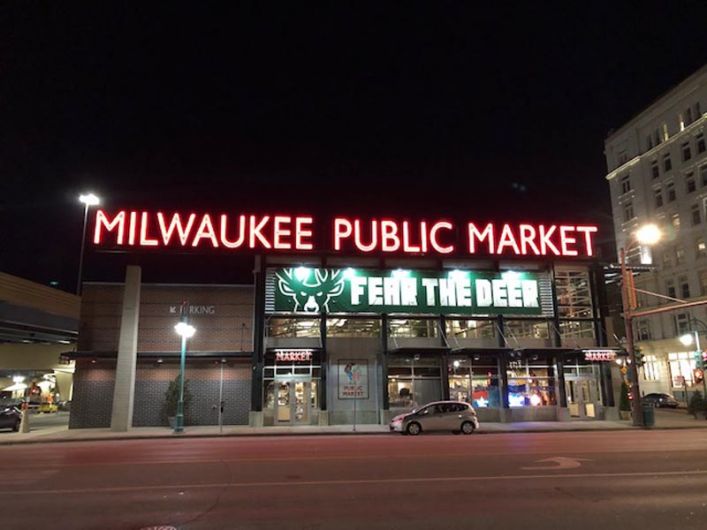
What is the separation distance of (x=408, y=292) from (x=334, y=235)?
5509mm

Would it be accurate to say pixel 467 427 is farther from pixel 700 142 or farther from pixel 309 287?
pixel 700 142

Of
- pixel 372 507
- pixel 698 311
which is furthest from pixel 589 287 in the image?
pixel 372 507

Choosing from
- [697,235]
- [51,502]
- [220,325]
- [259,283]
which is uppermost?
[697,235]

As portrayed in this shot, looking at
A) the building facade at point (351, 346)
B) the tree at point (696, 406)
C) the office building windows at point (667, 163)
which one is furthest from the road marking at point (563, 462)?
the office building windows at point (667, 163)

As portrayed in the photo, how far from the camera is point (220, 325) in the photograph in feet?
106

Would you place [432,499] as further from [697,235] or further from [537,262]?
[697,235]

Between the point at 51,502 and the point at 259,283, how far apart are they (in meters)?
22.1

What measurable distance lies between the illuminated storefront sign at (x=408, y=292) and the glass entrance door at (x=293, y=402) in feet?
13.7

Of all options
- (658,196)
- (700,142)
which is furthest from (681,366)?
(700,142)

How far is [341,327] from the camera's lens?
32844 millimetres

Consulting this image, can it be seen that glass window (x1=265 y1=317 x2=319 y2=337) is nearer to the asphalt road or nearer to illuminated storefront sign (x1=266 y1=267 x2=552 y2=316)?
illuminated storefront sign (x1=266 y1=267 x2=552 y2=316)

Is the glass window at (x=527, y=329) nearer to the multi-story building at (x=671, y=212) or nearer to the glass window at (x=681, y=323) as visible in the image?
the multi-story building at (x=671, y=212)

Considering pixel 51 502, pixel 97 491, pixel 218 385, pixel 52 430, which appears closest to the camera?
pixel 51 502

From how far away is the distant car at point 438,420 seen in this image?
1009 inches
